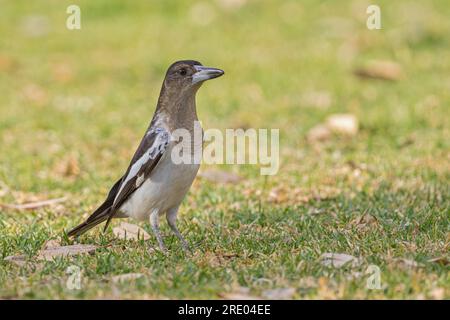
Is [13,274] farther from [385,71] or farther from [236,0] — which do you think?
[236,0]

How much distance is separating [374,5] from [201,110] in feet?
17.7

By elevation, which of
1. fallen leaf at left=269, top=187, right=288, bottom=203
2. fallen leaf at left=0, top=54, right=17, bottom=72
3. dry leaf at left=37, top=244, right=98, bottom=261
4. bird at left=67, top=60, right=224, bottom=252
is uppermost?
fallen leaf at left=0, top=54, right=17, bottom=72

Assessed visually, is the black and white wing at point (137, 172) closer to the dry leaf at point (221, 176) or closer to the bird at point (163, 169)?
the bird at point (163, 169)

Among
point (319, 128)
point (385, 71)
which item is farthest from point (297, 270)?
point (385, 71)

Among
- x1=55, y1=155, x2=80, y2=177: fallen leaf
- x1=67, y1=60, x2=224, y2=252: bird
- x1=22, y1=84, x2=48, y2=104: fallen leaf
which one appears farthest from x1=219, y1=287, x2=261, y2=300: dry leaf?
x1=22, y1=84, x2=48, y2=104: fallen leaf

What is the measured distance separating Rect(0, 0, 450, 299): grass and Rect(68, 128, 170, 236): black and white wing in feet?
0.52

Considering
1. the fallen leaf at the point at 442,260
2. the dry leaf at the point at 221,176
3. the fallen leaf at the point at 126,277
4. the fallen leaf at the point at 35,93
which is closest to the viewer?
the fallen leaf at the point at 126,277

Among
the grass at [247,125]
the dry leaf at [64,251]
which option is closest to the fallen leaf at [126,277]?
the grass at [247,125]

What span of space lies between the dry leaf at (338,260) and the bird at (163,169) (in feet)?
3.06

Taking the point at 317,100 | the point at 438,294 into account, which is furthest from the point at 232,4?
the point at 438,294

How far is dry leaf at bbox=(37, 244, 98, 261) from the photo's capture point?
17.3 ft

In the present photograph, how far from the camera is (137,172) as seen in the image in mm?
5582

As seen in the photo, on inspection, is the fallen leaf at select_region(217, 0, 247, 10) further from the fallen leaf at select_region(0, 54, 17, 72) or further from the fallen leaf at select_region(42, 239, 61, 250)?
the fallen leaf at select_region(42, 239, 61, 250)

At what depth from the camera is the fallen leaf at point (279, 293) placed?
441 centimetres
